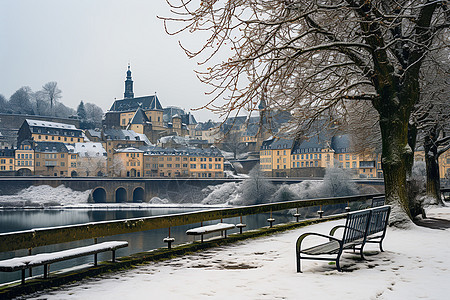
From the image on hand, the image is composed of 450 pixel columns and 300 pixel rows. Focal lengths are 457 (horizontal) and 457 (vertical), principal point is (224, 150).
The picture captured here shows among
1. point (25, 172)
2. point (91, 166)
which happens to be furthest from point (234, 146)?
point (25, 172)

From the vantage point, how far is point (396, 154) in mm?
10781

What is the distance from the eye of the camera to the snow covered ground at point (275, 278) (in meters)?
5.22

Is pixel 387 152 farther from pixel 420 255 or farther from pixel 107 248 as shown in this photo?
pixel 107 248

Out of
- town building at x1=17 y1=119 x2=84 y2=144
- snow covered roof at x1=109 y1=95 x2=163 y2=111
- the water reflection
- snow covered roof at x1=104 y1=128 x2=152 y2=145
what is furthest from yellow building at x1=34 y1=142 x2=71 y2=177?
snow covered roof at x1=109 y1=95 x2=163 y2=111

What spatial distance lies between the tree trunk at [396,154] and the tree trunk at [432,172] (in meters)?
9.53

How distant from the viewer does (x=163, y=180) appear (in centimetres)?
8744

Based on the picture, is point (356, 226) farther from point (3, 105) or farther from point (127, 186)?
point (3, 105)

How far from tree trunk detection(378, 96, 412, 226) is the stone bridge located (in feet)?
242

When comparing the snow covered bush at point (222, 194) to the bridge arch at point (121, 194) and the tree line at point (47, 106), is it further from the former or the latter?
the tree line at point (47, 106)

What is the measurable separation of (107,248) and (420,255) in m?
5.06

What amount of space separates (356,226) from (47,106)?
541ft

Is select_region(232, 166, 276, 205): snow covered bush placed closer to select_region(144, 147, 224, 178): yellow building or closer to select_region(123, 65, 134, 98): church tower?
select_region(144, 147, 224, 178): yellow building

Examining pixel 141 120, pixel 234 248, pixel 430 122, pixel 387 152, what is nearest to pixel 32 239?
pixel 234 248

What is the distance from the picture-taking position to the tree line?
455 ft
